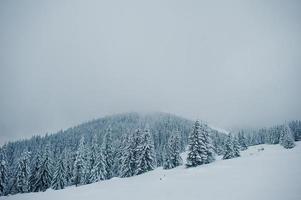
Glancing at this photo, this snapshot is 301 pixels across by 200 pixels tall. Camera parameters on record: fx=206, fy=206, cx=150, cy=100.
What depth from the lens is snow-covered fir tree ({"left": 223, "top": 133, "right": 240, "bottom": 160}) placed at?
5086 centimetres

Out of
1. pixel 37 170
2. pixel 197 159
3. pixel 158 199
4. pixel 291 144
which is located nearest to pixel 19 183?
pixel 37 170

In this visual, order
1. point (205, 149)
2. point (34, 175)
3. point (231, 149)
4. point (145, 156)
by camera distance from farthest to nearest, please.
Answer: point (34, 175), point (145, 156), point (231, 149), point (205, 149)

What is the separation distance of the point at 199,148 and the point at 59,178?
41.7 metres

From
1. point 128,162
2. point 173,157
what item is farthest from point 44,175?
point 173,157

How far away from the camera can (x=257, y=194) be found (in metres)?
15.9

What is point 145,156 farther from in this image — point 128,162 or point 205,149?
point 205,149

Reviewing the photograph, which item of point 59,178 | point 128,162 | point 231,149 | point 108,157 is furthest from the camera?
point 108,157

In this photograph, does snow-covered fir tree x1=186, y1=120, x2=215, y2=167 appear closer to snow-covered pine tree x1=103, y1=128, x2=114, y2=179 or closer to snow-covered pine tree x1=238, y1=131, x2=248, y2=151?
snow-covered pine tree x1=103, y1=128, x2=114, y2=179

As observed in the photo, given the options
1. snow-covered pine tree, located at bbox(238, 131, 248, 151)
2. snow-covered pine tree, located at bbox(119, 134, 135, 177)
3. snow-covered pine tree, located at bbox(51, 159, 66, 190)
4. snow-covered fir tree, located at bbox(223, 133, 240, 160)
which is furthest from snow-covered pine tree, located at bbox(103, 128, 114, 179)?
snow-covered pine tree, located at bbox(238, 131, 248, 151)

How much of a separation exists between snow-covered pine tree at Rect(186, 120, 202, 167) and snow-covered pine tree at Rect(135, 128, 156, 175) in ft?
37.4

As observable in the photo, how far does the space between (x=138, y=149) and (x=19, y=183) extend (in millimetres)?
38916

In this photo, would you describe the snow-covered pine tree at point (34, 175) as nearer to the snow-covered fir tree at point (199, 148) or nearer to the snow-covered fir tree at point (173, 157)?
the snow-covered fir tree at point (173, 157)

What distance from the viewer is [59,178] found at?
59.4 metres

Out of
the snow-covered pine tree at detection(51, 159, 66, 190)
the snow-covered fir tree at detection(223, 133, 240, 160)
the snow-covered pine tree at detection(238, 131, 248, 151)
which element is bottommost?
the snow-covered pine tree at detection(51, 159, 66, 190)
